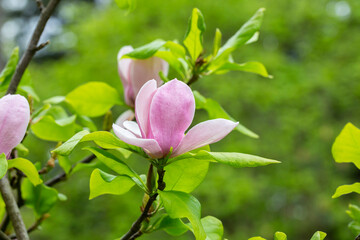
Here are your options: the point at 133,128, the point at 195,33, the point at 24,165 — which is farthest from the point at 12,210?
the point at 195,33

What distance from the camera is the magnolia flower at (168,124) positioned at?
39cm

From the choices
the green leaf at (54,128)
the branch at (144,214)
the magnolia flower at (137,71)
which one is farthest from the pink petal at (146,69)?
the branch at (144,214)

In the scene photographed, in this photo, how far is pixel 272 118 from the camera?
18.3 feet

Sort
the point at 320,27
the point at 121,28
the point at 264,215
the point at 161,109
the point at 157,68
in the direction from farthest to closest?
the point at 320,27, the point at 264,215, the point at 121,28, the point at 157,68, the point at 161,109

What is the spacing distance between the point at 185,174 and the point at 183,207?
0.06 metres

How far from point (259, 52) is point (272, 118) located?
899mm

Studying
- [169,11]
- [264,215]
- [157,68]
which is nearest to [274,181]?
[264,215]

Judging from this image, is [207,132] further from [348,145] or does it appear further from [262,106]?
[262,106]

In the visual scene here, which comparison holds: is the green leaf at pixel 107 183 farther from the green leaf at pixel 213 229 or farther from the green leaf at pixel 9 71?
the green leaf at pixel 9 71

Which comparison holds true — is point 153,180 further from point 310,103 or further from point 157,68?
point 310,103

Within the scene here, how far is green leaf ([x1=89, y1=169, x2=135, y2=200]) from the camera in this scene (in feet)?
1.40

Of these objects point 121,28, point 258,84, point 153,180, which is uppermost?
point 153,180

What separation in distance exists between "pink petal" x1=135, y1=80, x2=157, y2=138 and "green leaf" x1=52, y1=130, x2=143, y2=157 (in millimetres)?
23

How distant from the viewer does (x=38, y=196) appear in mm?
657
